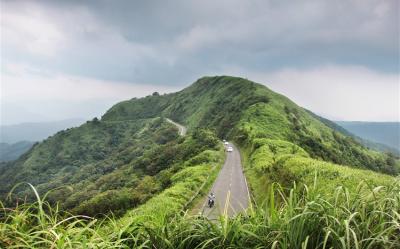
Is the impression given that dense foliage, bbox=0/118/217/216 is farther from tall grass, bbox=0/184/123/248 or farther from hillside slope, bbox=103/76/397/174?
tall grass, bbox=0/184/123/248

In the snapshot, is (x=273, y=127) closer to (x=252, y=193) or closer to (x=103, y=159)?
(x=252, y=193)

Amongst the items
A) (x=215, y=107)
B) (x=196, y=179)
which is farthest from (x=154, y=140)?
(x=196, y=179)

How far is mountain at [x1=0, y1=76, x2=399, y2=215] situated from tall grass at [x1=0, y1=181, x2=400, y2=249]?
872 mm

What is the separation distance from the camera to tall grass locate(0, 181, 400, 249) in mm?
4370

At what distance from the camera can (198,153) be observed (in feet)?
186

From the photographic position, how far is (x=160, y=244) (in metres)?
4.84

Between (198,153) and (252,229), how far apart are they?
5179 centimetres

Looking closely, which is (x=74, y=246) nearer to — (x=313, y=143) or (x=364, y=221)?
(x=364, y=221)

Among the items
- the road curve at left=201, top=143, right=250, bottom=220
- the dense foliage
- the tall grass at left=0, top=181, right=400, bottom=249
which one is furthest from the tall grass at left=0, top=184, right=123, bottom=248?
the dense foliage

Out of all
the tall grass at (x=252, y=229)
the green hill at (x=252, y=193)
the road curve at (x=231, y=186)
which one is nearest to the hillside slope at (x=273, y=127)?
the green hill at (x=252, y=193)

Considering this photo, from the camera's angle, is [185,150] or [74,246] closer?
[74,246]

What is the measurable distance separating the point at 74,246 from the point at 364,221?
329 centimetres

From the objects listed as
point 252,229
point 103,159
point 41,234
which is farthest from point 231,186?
point 103,159

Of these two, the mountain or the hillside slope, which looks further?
the hillside slope
